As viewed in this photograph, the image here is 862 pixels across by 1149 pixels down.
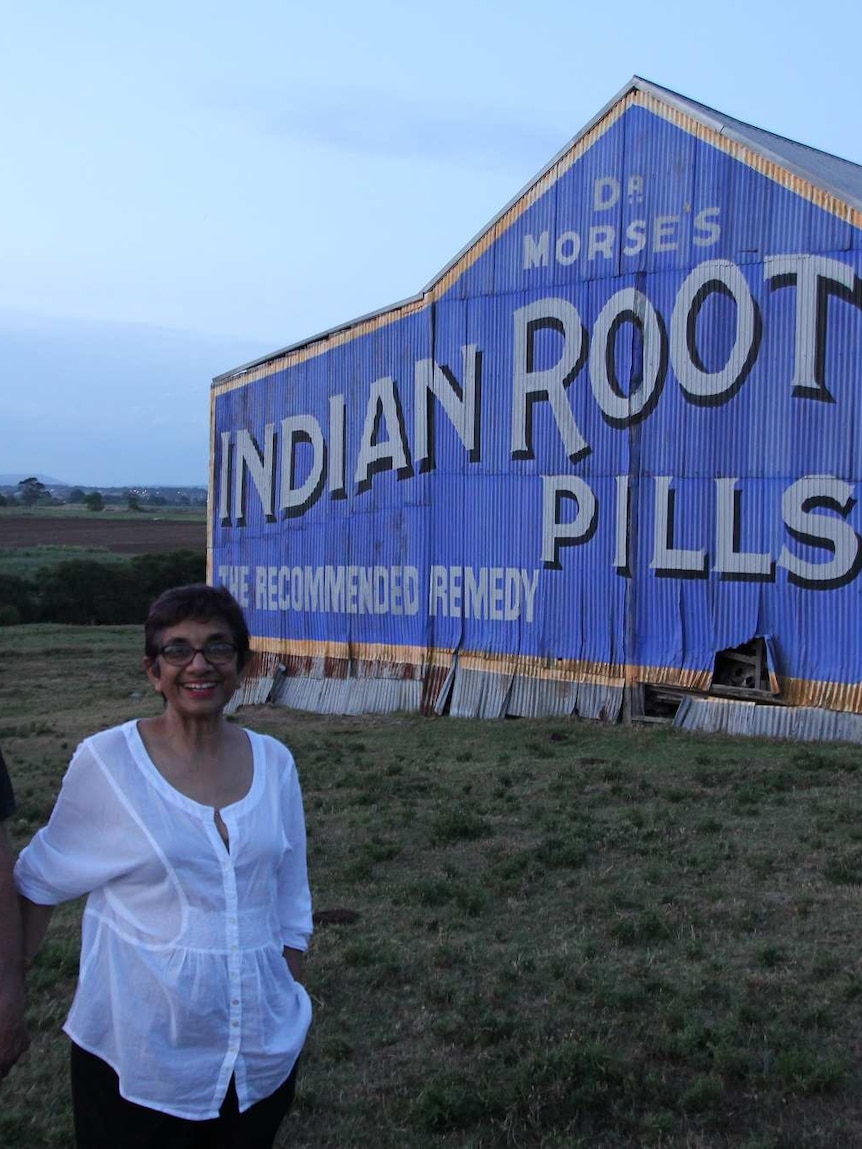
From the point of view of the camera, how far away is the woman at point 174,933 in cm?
321

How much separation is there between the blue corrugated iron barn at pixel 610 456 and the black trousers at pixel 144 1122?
12470 mm

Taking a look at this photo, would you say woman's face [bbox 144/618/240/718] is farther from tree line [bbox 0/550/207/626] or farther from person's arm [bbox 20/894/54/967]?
tree line [bbox 0/550/207/626]

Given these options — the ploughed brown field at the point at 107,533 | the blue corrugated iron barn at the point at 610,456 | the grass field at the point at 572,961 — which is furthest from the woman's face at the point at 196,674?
the ploughed brown field at the point at 107,533

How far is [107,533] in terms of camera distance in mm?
81812

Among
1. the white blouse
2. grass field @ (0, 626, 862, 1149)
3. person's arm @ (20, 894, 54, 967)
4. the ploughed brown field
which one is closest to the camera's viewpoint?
the white blouse

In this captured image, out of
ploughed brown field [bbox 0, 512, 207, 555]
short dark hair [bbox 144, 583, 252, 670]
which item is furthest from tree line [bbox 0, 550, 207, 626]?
short dark hair [bbox 144, 583, 252, 670]

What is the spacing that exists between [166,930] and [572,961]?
431 cm

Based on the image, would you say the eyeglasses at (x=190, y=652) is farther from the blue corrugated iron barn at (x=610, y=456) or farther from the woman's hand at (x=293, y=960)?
the blue corrugated iron barn at (x=610, y=456)

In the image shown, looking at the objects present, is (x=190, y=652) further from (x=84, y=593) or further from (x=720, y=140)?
(x=84, y=593)

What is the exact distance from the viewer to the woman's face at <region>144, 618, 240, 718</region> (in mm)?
3455

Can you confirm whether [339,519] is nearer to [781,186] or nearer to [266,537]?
[266,537]

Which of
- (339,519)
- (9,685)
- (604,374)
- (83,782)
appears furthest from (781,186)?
(9,685)

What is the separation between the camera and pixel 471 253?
18.8 m

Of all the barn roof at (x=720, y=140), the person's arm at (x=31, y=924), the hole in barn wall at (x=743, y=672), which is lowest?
the hole in barn wall at (x=743, y=672)
